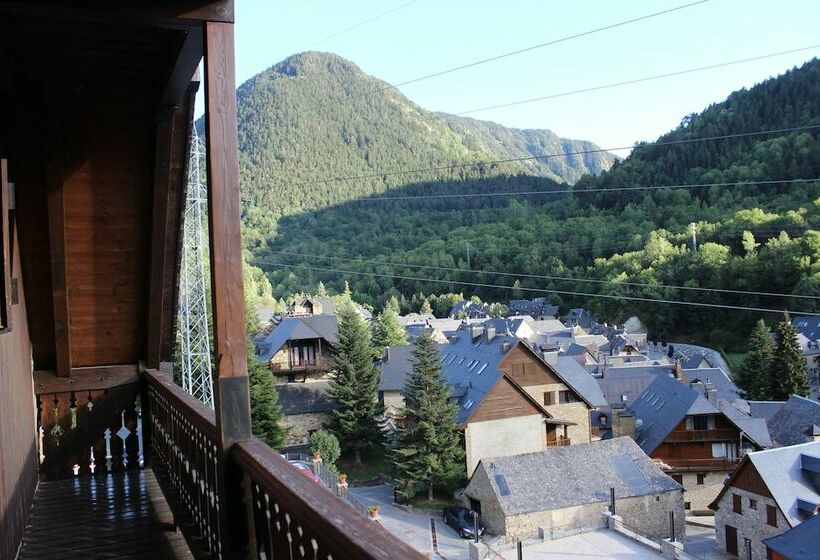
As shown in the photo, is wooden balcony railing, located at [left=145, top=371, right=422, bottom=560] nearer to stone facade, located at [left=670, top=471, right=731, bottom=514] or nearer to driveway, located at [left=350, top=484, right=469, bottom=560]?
driveway, located at [left=350, top=484, right=469, bottom=560]

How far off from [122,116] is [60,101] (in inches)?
12.4

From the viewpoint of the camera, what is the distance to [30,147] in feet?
12.5

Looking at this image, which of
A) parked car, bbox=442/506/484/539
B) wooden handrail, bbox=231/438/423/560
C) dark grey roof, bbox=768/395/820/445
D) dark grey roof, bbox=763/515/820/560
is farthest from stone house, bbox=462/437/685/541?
wooden handrail, bbox=231/438/423/560

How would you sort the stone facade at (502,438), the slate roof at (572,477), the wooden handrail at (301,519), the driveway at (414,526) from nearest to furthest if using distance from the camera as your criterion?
the wooden handrail at (301,519), the driveway at (414,526), the slate roof at (572,477), the stone facade at (502,438)

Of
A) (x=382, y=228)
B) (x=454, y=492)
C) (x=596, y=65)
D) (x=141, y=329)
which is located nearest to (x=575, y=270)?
(x=382, y=228)

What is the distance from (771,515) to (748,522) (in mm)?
684

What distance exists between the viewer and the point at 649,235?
61.7m

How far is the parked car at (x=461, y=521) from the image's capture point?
15914mm

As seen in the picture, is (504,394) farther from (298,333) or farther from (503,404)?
(298,333)

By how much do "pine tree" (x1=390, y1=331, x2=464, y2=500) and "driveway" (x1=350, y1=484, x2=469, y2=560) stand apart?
687 millimetres

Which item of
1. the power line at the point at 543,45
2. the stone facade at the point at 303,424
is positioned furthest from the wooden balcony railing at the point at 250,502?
the stone facade at the point at 303,424

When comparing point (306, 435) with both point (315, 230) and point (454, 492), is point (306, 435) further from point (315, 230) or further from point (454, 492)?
point (315, 230)

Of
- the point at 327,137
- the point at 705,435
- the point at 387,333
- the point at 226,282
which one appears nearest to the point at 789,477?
the point at 705,435

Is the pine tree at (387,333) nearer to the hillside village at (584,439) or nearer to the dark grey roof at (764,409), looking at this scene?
the hillside village at (584,439)
